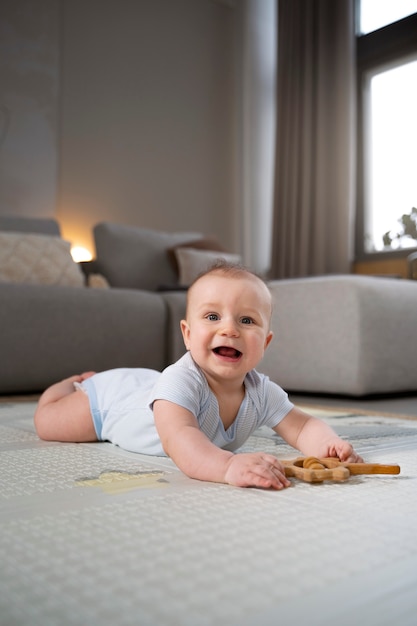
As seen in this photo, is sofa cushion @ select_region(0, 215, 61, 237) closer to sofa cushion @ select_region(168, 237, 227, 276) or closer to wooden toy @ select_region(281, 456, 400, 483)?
sofa cushion @ select_region(168, 237, 227, 276)

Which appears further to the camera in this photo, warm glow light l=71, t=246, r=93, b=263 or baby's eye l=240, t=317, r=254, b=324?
warm glow light l=71, t=246, r=93, b=263

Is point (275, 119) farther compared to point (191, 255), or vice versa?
point (275, 119)

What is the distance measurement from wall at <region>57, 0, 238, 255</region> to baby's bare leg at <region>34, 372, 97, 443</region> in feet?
9.52

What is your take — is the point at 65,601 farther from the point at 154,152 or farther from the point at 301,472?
the point at 154,152

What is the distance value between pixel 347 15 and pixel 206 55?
1.12 metres

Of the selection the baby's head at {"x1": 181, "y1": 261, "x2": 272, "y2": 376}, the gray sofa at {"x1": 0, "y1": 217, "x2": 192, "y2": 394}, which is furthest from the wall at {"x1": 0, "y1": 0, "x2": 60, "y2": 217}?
the baby's head at {"x1": 181, "y1": 261, "x2": 272, "y2": 376}

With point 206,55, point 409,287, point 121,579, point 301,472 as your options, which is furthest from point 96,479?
point 206,55

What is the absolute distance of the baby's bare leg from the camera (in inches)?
48.4

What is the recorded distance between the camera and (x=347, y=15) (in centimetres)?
422

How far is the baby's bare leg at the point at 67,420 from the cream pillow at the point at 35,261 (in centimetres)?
143

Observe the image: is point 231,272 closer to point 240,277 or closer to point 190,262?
point 240,277

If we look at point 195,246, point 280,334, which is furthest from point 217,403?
point 195,246

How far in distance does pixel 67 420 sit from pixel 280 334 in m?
1.26

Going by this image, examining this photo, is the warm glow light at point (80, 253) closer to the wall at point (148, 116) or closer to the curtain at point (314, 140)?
the wall at point (148, 116)
